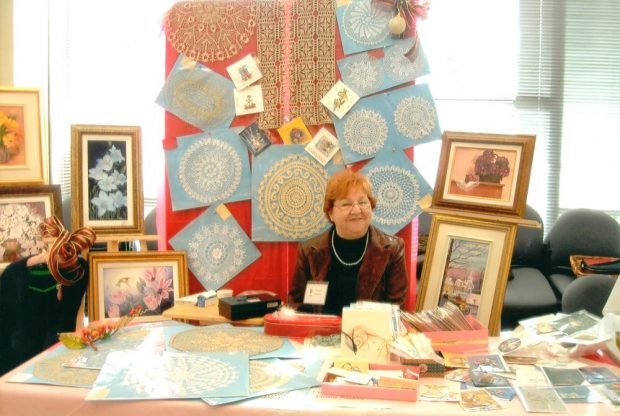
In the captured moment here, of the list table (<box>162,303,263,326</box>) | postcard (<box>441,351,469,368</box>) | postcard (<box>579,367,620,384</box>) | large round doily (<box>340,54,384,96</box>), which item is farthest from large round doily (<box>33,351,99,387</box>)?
large round doily (<box>340,54,384,96</box>)

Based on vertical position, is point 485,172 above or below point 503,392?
above

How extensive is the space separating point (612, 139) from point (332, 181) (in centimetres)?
277

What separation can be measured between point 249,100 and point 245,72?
13 cm

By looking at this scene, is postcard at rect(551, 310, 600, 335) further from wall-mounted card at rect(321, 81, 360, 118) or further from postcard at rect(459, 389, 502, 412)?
wall-mounted card at rect(321, 81, 360, 118)

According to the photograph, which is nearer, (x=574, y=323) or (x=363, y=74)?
(x=574, y=323)

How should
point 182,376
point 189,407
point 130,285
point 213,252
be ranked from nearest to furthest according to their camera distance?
point 189,407, point 182,376, point 130,285, point 213,252

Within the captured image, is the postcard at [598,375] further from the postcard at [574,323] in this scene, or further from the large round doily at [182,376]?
the large round doily at [182,376]

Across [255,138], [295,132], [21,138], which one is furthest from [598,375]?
[21,138]

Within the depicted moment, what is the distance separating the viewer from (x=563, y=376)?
1635mm

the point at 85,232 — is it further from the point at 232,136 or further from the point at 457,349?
the point at 457,349

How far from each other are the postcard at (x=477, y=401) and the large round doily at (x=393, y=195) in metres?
1.25

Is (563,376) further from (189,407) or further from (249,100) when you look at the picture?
(249,100)

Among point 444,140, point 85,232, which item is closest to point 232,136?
point 85,232

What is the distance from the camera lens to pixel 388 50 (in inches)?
105
